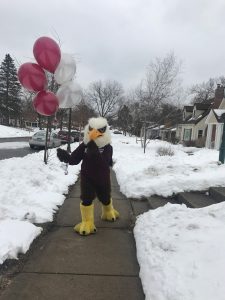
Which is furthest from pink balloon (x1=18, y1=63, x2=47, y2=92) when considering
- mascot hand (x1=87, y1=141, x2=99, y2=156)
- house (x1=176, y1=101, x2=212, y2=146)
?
house (x1=176, y1=101, x2=212, y2=146)

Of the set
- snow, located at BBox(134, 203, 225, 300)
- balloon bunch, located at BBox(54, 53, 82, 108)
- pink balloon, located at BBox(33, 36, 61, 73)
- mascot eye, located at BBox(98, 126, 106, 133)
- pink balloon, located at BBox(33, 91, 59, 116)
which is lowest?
snow, located at BBox(134, 203, 225, 300)

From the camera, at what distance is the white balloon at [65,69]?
27.0 feet

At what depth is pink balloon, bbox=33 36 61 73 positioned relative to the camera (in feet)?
24.7

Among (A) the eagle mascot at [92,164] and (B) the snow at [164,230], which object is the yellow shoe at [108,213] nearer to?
(A) the eagle mascot at [92,164]

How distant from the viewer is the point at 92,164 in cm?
537

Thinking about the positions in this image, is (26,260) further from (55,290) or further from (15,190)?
(15,190)

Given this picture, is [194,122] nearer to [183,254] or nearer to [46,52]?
[46,52]

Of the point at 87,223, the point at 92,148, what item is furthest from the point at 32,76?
the point at 87,223

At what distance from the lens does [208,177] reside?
732 centimetres

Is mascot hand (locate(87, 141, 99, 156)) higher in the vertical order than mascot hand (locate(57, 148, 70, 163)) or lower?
higher

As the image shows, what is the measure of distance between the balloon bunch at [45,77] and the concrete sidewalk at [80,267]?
327 centimetres

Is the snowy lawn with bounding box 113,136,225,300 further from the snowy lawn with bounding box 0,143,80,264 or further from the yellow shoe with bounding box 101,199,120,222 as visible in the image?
the snowy lawn with bounding box 0,143,80,264

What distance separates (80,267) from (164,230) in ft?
3.97

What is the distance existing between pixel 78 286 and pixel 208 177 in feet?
15.0
